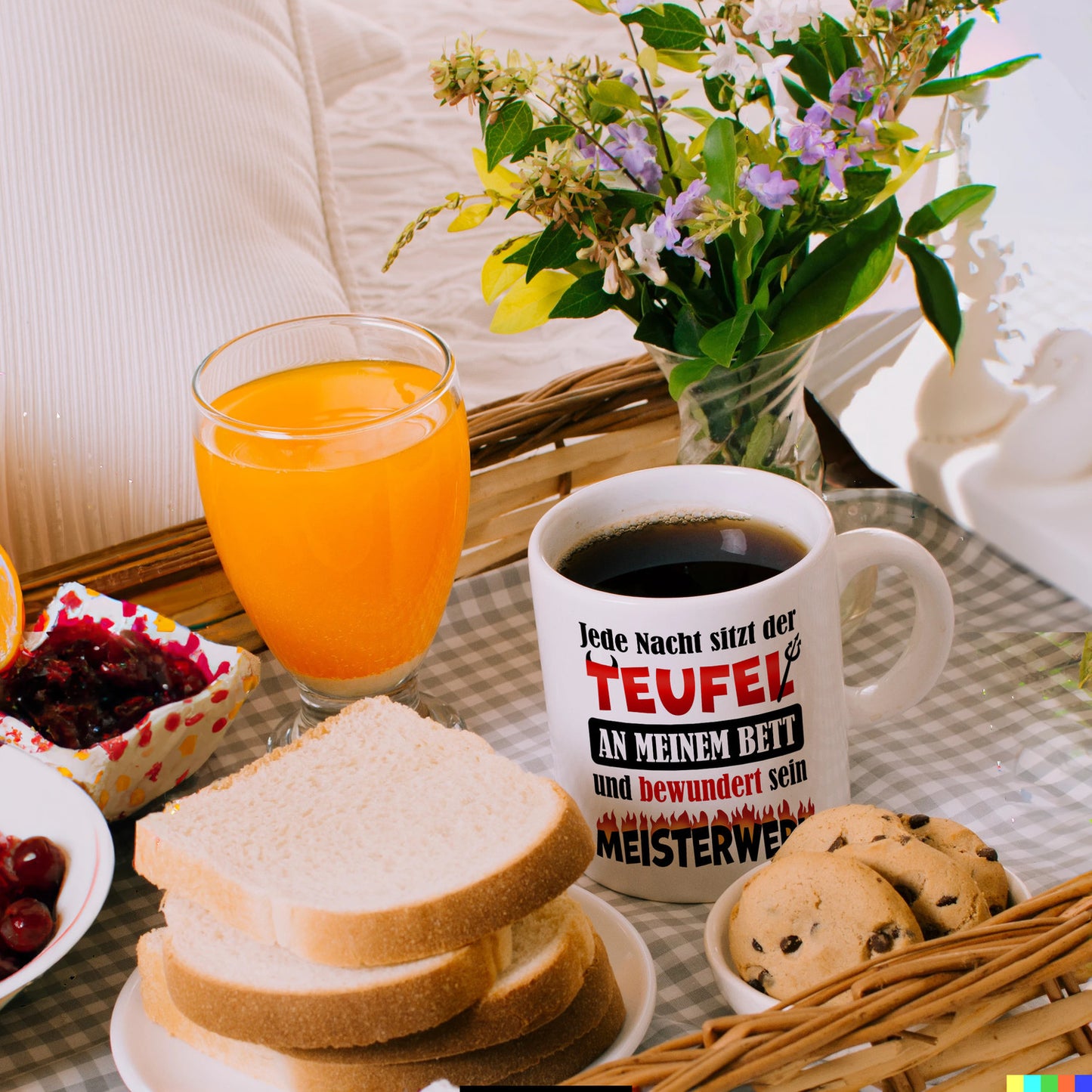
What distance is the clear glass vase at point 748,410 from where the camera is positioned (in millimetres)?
818

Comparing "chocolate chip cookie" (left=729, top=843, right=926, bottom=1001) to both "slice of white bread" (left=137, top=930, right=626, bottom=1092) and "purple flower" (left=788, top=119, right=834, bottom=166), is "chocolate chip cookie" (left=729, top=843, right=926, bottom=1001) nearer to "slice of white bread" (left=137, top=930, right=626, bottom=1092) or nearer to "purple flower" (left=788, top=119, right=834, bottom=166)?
"slice of white bread" (left=137, top=930, right=626, bottom=1092)

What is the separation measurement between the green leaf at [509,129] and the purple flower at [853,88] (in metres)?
0.17

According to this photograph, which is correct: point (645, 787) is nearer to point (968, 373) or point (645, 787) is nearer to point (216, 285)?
point (968, 373)

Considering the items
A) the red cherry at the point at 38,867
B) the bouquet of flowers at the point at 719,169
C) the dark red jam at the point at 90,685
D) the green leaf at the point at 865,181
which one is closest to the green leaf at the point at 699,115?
the bouquet of flowers at the point at 719,169

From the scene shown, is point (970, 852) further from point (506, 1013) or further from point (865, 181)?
point (865, 181)

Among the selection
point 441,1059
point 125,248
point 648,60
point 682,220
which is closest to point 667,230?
point 682,220

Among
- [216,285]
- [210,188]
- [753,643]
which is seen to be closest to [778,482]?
[753,643]

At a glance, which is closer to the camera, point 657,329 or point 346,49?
point 657,329

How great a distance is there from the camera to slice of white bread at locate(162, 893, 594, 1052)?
530 millimetres

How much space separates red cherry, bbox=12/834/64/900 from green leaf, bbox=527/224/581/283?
41cm

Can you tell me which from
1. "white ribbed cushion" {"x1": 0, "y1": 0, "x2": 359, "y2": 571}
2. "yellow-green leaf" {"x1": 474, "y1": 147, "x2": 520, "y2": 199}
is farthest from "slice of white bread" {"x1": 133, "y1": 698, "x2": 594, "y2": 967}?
"white ribbed cushion" {"x1": 0, "y1": 0, "x2": 359, "y2": 571}

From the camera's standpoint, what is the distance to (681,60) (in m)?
0.81

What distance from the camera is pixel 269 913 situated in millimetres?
568

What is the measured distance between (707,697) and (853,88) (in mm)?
343
